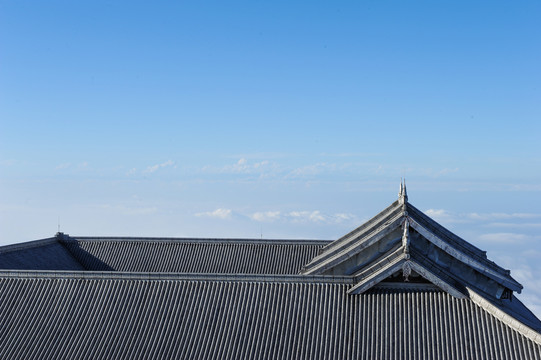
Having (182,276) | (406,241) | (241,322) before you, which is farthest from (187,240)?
(406,241)

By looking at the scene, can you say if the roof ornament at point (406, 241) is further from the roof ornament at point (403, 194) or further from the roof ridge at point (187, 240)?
the roof ridge at point (187, 240)

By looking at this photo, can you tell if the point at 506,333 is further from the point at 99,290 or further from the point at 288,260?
the point at 288,260

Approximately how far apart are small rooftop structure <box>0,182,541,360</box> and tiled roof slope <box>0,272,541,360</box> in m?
0.05

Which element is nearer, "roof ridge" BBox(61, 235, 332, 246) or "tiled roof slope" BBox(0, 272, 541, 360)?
"tiled roof slope" BBox(0, 272, 541, 360)

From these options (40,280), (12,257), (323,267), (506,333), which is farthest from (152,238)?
(506,333)

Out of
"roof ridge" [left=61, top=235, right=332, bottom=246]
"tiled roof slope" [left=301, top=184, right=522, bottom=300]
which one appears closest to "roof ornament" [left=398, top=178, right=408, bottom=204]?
"tiled roof slope" [left=301, top=184, right=522, bottom=300]

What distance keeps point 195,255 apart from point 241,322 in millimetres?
23060

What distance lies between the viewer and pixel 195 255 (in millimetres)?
53469

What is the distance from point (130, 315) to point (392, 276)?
1374cm

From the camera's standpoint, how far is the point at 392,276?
3244 centimetres

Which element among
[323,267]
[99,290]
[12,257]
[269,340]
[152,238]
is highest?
[152,238]

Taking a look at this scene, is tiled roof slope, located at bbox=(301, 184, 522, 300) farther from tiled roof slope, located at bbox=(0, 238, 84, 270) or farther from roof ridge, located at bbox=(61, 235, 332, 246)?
tiled roof slope, located at bbox=(0, 238, 84, 270)

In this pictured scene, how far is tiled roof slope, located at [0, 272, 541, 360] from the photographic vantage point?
96.3 feet

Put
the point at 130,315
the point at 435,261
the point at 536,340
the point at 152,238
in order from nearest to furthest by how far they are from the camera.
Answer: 1. the point at 536,340
2. the point at 130,315
3. the point at 435,261
4. the point at 152,238
